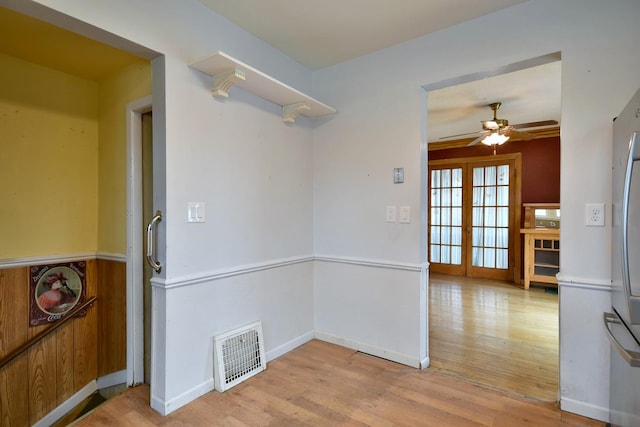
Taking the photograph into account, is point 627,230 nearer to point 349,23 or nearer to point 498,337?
point 349,23

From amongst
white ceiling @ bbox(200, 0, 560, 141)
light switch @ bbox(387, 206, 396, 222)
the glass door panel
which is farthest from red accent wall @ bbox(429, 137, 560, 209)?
light switch @ bbox(387, 206, 396, 222)

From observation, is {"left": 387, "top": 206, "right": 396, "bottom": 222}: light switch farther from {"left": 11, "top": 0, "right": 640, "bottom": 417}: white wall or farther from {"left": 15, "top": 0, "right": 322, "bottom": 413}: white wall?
{"left": 15, "top": 0, "right": 322, "bottom": 413}: white wall

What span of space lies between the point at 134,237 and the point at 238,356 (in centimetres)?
121

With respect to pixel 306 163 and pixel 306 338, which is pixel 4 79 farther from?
pixel 306 338

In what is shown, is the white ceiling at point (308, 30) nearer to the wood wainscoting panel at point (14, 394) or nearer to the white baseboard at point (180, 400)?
the wood wainscoting panel at point (14, 394)

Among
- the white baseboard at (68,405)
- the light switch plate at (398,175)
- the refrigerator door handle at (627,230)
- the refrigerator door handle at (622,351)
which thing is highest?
the light switch plate at (398,175)

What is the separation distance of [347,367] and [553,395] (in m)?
1.34

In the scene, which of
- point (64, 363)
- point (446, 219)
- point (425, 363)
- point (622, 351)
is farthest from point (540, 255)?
point (64, 363)

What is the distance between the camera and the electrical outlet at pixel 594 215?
5.92 feet

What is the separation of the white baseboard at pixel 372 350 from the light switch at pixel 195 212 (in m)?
1.59

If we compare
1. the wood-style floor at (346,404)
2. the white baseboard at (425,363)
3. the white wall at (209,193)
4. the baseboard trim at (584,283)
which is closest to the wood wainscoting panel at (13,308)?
the wood-style floor at (346,404)

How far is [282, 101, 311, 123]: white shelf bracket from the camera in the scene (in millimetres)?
2569

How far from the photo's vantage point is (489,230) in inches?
227

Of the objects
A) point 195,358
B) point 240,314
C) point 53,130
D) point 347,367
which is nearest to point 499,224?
point 347,367
